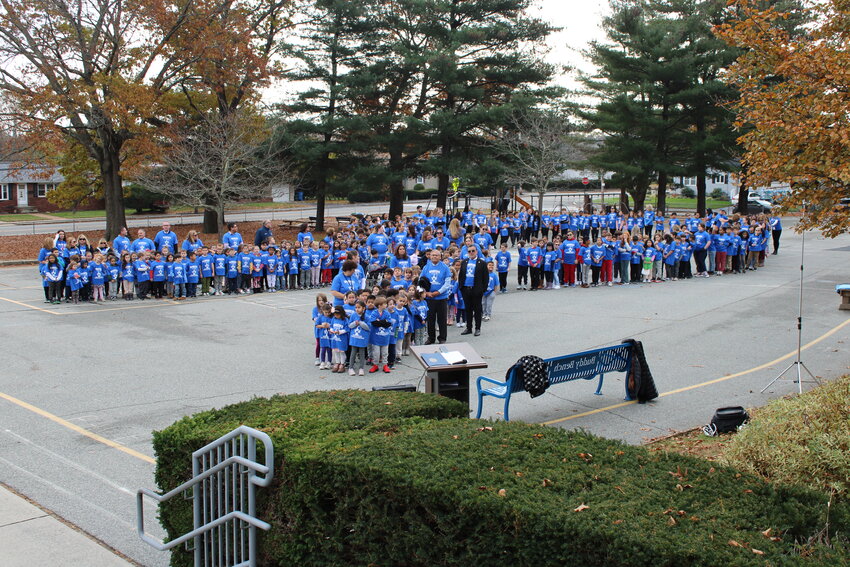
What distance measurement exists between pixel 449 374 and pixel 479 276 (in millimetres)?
6649

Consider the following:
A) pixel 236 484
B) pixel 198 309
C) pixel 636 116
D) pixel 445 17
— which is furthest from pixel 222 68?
pixel 236 484

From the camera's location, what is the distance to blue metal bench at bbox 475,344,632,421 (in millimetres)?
10047

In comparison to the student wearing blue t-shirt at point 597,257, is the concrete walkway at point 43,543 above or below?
below

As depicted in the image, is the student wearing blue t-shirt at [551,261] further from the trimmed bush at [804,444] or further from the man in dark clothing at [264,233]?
the trimmed bush at [804,444]

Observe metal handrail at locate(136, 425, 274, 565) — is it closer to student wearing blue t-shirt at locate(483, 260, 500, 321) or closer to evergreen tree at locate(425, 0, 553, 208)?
student wearing blue t-shirt at locate(483, 260, 500, 321)

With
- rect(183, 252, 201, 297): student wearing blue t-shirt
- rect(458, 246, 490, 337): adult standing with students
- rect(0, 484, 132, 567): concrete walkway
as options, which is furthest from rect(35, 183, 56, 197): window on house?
rect(0, 484, 132, 567): concrete walkway

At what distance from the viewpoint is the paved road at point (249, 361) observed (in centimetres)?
884

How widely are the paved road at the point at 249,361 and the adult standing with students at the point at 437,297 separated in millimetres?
796

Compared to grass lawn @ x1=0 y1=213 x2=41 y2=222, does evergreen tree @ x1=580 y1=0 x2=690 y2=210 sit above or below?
above

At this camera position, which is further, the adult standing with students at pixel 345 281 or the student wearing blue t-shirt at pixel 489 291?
the student wearing blue t-shirt at pixel 489 291

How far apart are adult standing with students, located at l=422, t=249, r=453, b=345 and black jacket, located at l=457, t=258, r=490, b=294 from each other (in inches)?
22.7

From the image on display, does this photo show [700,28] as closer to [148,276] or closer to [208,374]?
[148,276]

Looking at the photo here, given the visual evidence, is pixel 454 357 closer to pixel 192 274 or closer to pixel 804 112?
pixel 804 112

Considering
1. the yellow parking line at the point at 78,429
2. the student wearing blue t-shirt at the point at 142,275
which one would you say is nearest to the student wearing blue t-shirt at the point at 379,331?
the yellow parking line at the point at 78,429
